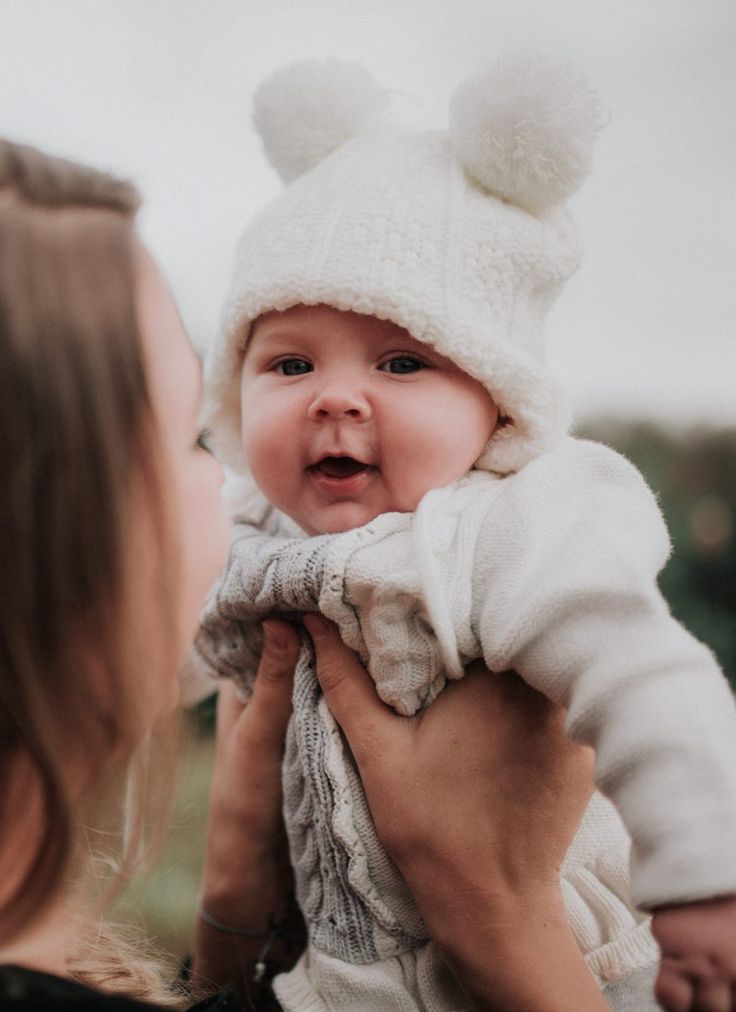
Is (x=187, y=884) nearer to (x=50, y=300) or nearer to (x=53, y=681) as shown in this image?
(x=53, y=681)

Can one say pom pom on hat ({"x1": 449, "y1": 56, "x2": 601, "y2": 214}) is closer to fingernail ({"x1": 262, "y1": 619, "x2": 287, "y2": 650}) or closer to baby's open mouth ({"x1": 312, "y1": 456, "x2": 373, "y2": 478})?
baby's open mouth ({"x1": 312, "y1": 456, "x2": 373, "y2": 478})

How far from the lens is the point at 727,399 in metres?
3.46

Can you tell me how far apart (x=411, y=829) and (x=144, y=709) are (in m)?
0.44

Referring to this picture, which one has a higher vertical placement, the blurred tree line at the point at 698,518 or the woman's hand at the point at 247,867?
the blurred tree line at the point at 698,518

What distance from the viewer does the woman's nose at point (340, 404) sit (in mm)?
1289

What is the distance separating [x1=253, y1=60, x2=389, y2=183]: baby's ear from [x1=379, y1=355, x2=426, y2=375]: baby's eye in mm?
512

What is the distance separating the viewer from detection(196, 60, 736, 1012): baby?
1026 millimetres

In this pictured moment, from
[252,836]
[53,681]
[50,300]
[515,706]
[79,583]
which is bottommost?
[252,836]

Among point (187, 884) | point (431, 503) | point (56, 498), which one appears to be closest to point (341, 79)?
point (431, 503)

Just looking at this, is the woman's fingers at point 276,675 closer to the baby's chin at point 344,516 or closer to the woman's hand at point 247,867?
the woman's hand at point 247,867

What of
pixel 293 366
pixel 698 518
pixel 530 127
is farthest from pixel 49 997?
pixel 698 518

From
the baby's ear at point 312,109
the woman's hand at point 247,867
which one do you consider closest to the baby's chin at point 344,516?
the woman's hand at point 247,867

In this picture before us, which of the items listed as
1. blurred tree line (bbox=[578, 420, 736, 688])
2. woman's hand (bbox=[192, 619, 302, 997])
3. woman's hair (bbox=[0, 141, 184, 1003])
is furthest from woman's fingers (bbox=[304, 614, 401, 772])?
blurred tree line (bbox=[578, 420, 736, 688])

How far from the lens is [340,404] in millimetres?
1290
